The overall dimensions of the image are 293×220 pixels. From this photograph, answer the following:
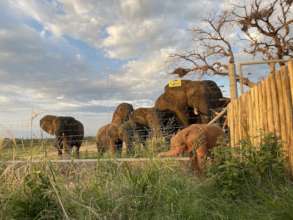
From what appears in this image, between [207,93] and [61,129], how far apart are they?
288 inches

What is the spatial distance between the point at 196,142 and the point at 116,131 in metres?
9.86

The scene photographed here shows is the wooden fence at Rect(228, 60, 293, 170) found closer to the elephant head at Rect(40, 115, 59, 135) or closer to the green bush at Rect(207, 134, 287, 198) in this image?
the green bush at Rect(207, 134, 287, 198)

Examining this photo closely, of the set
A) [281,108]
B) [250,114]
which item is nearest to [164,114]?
[250,114]

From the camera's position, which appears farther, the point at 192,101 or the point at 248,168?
the point at 192,101

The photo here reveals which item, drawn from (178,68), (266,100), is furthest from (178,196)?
(178,68)

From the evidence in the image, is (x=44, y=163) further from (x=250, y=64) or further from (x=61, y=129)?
(x=61, y=129)

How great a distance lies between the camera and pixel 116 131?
1608cm

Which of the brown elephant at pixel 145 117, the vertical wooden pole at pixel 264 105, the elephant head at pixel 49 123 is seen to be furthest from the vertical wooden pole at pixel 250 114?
the elephant head at pixel 49 123

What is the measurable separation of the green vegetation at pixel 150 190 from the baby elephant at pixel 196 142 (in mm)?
1511

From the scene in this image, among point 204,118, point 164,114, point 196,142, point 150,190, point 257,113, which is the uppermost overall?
point 164,114

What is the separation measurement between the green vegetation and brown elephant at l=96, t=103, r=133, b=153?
9.90m

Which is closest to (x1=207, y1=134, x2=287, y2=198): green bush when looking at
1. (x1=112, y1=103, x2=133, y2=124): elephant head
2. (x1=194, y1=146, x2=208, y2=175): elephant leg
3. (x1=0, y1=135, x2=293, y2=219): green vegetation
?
(x1=0, y1=135, x2=293, y2=219): green vegetation

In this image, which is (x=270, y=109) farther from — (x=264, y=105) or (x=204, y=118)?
(x=204, y=118)

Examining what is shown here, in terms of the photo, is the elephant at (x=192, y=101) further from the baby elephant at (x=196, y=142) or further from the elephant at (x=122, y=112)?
the baby elephant at (x=196, y=142)
